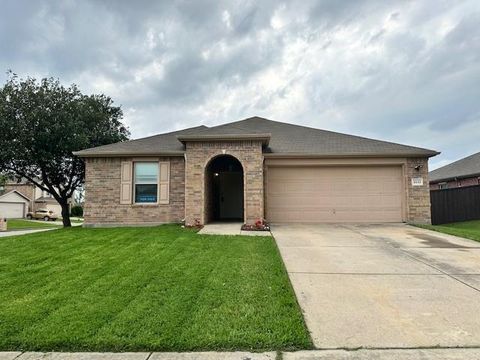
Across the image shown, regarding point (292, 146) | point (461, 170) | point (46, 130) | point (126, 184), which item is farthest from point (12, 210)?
point (461, 170)

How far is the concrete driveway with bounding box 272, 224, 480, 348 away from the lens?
3.32 metres

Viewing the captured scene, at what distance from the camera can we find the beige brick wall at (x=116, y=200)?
39.6 feet

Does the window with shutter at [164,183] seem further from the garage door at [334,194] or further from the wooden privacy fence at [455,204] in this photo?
the wooden privacy fence at [455,204]

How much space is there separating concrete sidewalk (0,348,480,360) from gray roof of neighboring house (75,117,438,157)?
855 cm

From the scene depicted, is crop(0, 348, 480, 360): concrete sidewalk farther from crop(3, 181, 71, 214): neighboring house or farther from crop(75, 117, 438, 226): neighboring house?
crop(3, 181, 71, 214): neighboring house

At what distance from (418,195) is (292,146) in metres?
5.13

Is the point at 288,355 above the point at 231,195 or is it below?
below

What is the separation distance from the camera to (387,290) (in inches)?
181

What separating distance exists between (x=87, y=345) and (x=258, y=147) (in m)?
8.70

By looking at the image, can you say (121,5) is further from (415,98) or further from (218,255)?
(415,98)

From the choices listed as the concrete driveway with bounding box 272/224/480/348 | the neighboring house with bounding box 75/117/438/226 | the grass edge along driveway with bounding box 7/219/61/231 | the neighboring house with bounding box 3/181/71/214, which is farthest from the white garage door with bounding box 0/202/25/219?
the concrete driveway with bounding box 272/224/480/348

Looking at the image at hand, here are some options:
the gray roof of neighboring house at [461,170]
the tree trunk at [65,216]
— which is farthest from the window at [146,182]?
the gray roof of neighboring house at [461,170]

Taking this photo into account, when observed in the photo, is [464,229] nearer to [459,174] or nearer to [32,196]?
[459,174]

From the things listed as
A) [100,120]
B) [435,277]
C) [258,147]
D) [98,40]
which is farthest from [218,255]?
[100,120]
